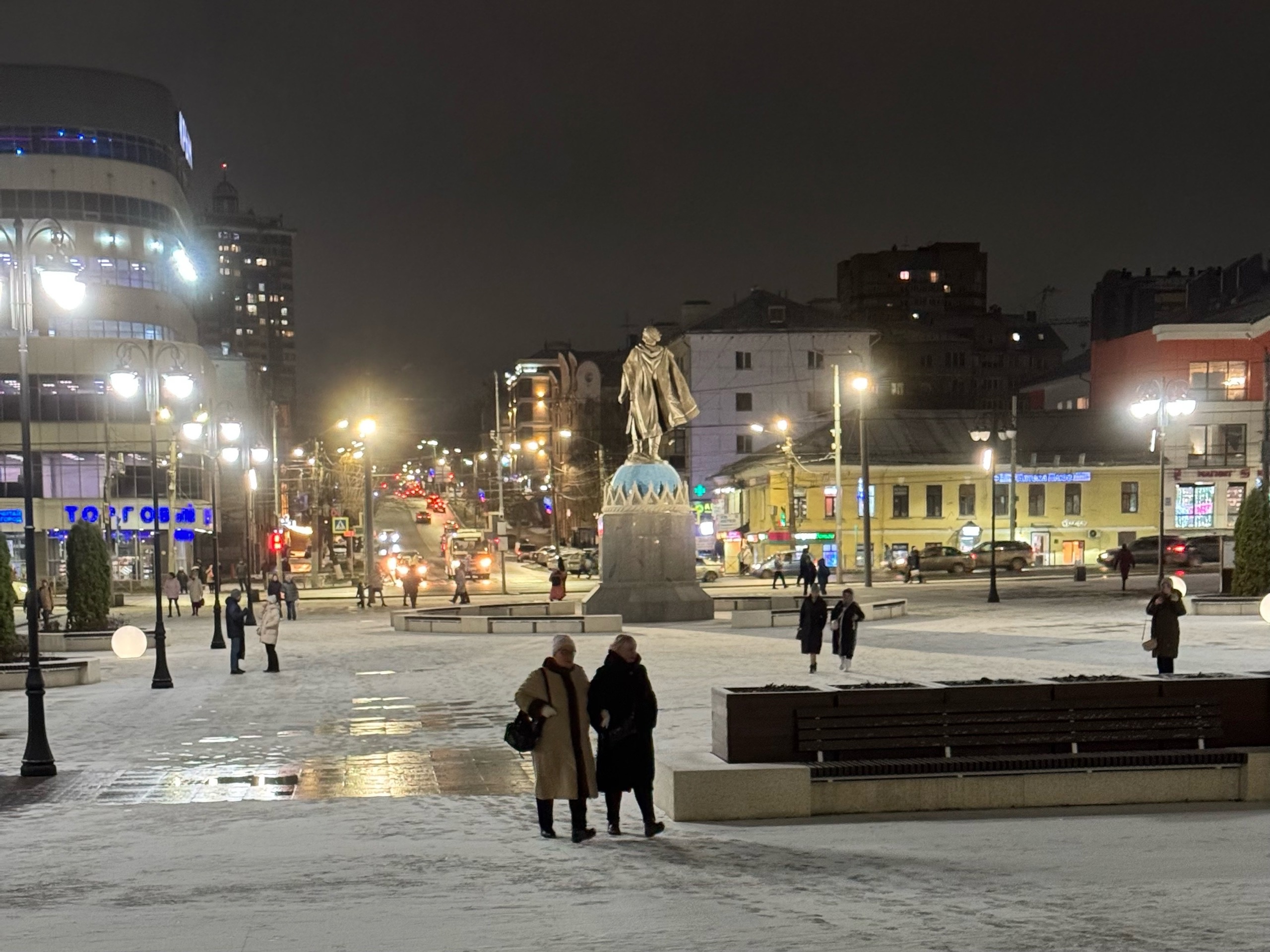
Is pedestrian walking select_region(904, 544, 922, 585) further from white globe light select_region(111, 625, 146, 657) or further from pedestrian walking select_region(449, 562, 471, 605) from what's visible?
white globe light select_region(111, 625, 146, 657)

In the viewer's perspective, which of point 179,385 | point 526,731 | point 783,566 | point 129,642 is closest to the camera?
point 526,731

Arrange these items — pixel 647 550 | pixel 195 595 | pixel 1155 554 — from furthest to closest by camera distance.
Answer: pixel 1155 554
pixel 195 595
pixel 647 550

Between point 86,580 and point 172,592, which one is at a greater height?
point 86,580

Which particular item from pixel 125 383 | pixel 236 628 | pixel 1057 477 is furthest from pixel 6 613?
pixel 1057 477

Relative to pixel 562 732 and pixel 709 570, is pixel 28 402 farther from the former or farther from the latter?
pixel 709 570

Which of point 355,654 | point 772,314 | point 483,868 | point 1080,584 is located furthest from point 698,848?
point 772,314

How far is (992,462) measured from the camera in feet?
165

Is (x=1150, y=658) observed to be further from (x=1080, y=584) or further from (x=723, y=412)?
(x=723, y=412)

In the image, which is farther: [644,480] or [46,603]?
[46,603]

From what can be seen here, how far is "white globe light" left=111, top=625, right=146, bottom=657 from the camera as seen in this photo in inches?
1091

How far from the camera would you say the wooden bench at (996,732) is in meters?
11.2

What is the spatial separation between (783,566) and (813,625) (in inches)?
1460

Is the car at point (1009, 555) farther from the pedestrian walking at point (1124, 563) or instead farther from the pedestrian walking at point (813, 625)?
the pedestrian walking at point (813, 625)

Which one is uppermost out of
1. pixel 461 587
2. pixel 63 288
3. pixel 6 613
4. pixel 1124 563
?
pixel 63 288
